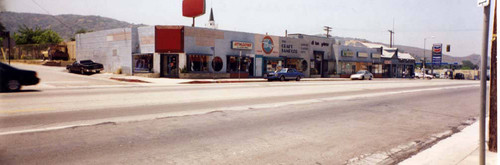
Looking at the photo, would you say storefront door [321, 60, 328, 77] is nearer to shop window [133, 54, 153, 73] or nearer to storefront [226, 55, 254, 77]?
storefront [226, 55, 254, 77]

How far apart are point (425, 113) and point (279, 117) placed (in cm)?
546

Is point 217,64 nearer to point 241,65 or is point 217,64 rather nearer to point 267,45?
point 241,65

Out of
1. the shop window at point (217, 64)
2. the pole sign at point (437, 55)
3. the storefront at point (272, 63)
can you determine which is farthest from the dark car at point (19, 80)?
the pole sign at point (437, 55)

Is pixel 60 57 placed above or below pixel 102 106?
above

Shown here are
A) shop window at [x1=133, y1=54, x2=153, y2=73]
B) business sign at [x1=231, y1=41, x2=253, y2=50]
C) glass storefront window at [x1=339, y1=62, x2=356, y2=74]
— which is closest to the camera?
shop window at [x1=133, y1=54, x2=153, y2=73]

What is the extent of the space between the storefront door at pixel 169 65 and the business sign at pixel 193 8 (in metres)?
6.64

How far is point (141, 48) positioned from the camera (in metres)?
30.9

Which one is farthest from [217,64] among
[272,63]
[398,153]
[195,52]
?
[398,153]

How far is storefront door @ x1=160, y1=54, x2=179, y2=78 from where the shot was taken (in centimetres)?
3003

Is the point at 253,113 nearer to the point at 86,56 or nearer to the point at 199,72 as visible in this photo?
the point at 199,72

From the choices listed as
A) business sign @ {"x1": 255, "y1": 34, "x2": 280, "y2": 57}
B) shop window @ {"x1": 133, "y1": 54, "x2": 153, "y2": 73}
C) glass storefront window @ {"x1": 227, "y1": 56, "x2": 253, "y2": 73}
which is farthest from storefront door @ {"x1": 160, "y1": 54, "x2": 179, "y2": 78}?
business sign @ {"x1": 255, "y1": 34, "x2": 280, "y2": 57}

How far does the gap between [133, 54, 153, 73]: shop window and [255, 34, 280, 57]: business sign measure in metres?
11.8

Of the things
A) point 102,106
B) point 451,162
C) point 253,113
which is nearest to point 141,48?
point 102,106

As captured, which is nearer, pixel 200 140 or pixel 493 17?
pixel 493 17
